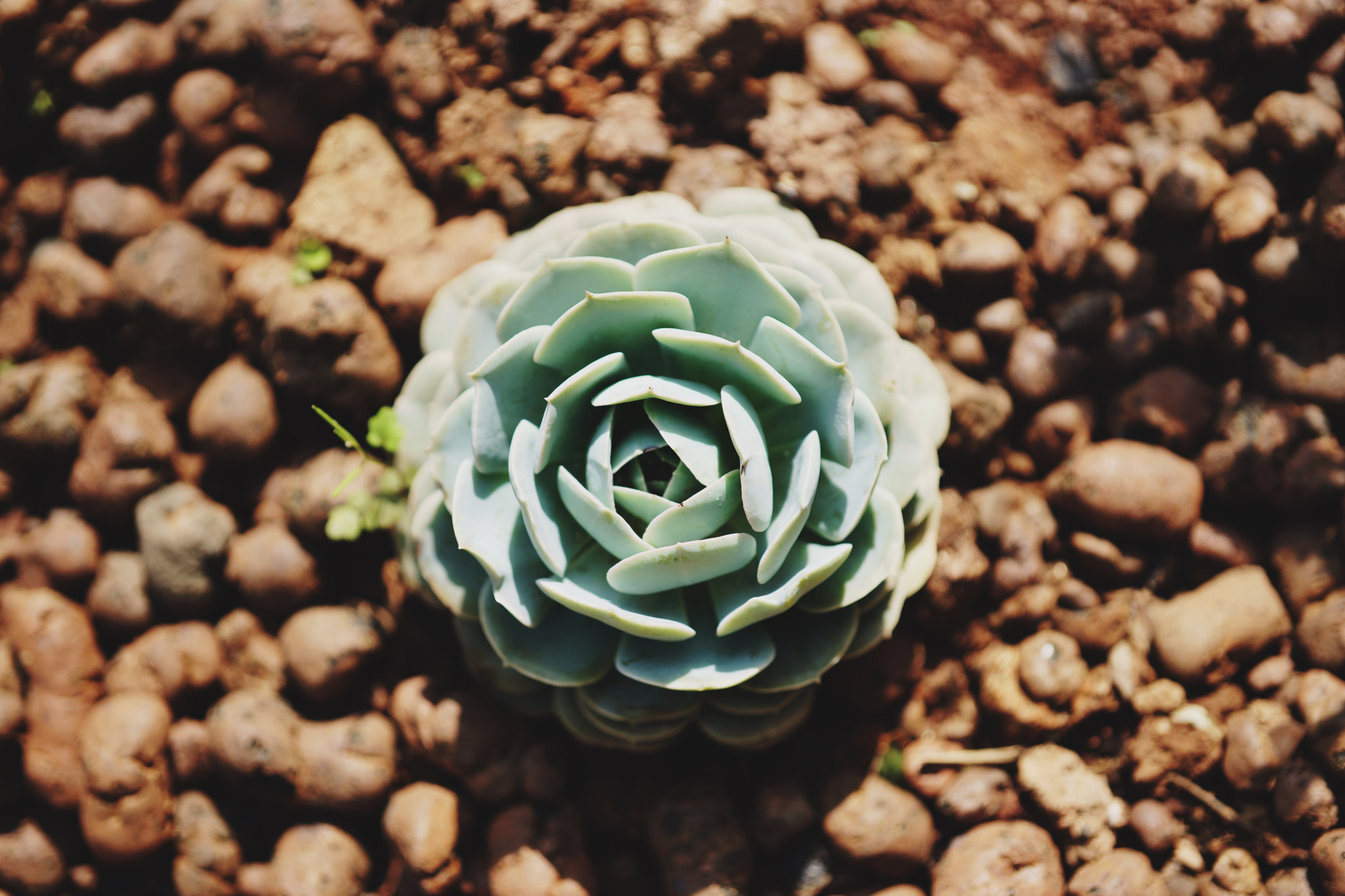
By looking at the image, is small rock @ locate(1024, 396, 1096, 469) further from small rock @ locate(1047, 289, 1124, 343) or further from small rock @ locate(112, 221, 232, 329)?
small rock @ locate(112, 221, 232, 329)

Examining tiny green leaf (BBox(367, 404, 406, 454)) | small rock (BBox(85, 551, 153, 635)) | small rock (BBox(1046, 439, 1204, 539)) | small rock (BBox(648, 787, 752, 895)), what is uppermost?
tiny green leaf (BBox(367, 404, 406, 454))

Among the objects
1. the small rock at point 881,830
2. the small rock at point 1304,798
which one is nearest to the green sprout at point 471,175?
the small rock at point 881,830

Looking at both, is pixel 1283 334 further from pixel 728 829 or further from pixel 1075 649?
pixel 728 829

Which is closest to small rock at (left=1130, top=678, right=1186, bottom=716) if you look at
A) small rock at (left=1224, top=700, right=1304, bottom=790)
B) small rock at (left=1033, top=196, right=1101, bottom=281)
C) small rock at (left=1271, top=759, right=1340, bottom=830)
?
small rock at (left=1224, top=700, right=1304, bottom=790)

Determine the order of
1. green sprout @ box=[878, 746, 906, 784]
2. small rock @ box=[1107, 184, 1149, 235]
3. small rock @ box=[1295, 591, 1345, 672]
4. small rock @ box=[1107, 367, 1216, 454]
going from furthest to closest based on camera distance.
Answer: small rock @ box=[1107, 184, 1149, 235] < small rock @ box=[1107, 367, 1216, 454] < green sprout @ box=[878, 746, 906, 784] < small rock @ box=[1295, 591, 1345, 672]

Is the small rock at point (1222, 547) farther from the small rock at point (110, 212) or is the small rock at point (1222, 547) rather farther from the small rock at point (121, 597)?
the small rock at point (110, 212)

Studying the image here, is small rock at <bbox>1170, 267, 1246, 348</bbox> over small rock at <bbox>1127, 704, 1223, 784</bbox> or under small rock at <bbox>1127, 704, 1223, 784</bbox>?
over

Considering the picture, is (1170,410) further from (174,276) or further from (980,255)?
(174,276)
